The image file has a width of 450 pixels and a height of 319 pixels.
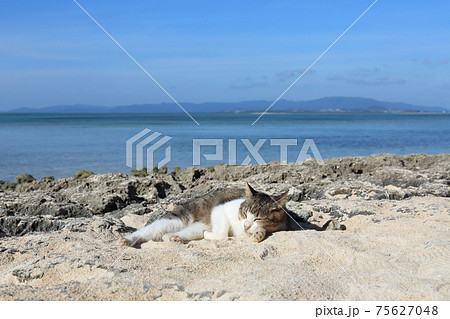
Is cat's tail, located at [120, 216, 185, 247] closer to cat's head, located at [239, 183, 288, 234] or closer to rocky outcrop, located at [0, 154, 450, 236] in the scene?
cat's head, located at [239, 183, 288, 234]

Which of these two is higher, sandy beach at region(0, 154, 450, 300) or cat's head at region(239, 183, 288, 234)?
cat's head at region(239, 183, 288, 234)

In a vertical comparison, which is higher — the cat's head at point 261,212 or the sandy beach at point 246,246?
the cat's head at point 261,212

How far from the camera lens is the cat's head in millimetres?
4691

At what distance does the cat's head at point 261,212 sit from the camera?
469 centimetres

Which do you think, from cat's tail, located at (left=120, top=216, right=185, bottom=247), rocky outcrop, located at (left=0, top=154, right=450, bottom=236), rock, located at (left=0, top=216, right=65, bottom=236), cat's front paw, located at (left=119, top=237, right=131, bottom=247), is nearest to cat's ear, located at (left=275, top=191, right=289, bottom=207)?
rocky outcrop, located at (left=0, top=154, right=450, bottom=236)

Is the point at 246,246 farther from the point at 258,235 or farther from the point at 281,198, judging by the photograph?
the point at 281,198

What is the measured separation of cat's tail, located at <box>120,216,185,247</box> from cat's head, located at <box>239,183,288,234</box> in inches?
28.4

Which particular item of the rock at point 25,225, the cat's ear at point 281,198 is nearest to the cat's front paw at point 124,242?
the rock at point 25,225

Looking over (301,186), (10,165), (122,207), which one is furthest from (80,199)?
(10,165)

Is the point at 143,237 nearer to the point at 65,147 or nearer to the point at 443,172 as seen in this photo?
the point at 443,172

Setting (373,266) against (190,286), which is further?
(373,266)

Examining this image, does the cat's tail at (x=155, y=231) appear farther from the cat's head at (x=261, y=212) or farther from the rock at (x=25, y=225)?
the rock at (x=25, y=225)

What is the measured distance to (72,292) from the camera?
117 inches
